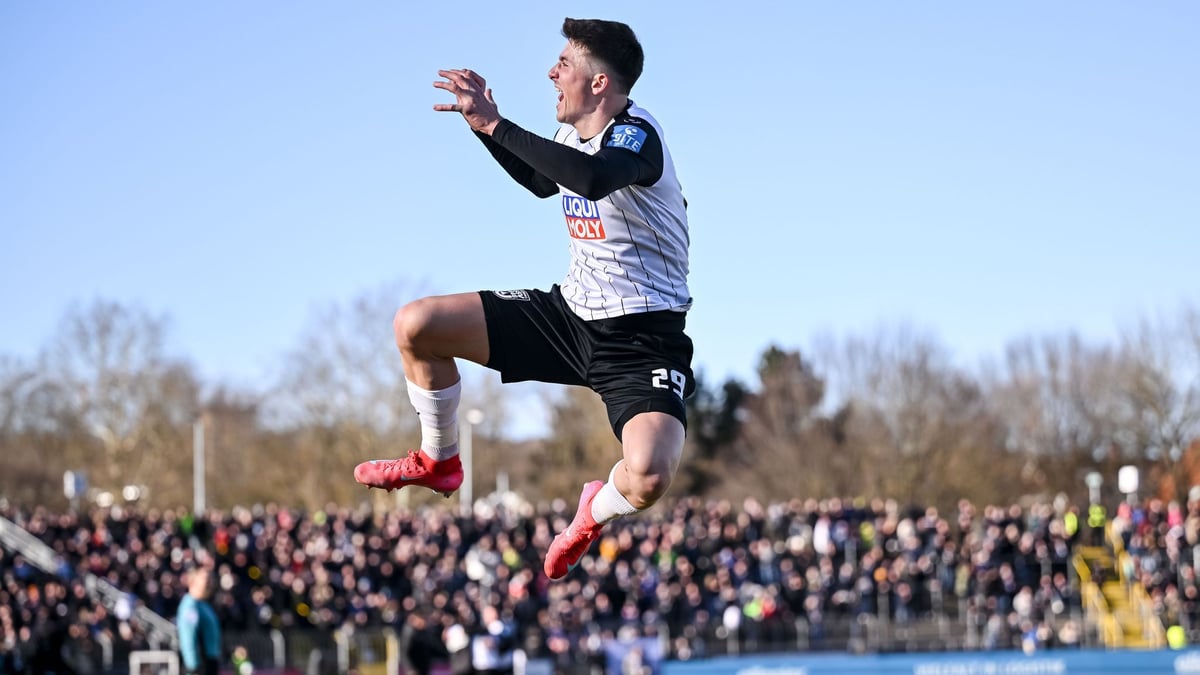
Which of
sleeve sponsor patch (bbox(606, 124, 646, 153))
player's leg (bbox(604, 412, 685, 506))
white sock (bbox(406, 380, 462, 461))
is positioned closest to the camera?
sleeve sponsor patch (bbox(606, 124, 646, 153))

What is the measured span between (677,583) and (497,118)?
23.2 meters

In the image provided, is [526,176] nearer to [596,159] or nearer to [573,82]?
A: [573,82]

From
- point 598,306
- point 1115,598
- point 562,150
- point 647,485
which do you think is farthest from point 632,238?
point 1115,598

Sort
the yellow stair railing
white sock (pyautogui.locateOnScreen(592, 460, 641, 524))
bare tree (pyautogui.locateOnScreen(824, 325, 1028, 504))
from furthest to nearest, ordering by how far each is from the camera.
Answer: bare tree (pyautogui.locateOnScreen(824, 325, 1028, 504))
the yellow stair railing
white sock (pyautogui.locateOnScreen(592, 460, 641, 524))

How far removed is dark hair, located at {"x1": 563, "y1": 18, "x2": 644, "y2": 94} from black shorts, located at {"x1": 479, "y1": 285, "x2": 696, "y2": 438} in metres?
1.25

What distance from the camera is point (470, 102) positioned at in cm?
733

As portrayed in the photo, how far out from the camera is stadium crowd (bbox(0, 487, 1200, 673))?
90.2ft

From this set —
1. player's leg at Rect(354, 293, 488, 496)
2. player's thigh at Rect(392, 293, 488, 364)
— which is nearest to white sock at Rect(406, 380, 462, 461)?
player's leg at Rect(354, 293, 488, 496)

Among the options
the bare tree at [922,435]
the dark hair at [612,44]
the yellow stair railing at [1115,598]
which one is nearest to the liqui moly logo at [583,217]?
the dark hair at [612,44]

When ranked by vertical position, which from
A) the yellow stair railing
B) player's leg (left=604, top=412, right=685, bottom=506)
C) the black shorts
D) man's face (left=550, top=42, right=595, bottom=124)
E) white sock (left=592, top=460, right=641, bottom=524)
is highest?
man's face (left=550, top=42, right=595, bottom=124)

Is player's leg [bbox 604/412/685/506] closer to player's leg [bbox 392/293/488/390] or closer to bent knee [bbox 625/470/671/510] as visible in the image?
bent knee [bbox 625/470/671/510]

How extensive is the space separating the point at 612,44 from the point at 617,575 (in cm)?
2272

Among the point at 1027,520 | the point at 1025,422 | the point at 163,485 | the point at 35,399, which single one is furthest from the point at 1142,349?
the point at 35,399

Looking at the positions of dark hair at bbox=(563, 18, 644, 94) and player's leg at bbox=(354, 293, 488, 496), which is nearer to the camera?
dark hair at bbox=(563, 18, 644, 94)
